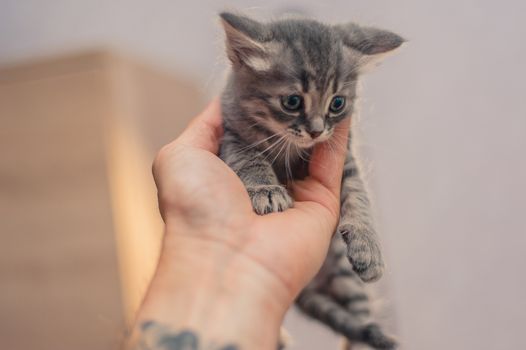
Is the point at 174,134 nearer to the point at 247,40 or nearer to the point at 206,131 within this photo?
the point at 206,131

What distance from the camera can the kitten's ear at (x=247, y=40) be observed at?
0.84 m

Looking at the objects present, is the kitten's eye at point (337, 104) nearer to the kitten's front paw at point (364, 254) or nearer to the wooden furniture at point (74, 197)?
the kitten's front paw at point (364, 254)

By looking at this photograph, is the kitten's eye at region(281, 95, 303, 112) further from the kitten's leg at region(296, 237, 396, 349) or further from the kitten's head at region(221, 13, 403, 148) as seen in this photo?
the kitten's leg at region(296, 237, 396, 349)

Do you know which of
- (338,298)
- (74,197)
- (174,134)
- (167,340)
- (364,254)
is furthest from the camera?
(174,134)

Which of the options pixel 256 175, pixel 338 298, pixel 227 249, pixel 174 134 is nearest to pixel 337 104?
pixel 256 175

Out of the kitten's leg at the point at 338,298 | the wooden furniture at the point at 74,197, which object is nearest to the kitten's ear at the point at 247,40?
the kitten's leg at the point at 338,298

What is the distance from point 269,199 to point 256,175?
3.7 inches

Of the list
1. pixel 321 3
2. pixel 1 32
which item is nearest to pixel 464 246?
pixel 321 3

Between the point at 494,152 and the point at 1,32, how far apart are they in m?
2.00

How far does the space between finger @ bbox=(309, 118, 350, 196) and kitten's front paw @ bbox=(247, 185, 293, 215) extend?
0.08m

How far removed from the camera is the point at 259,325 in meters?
0.72

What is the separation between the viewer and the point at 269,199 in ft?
2.79

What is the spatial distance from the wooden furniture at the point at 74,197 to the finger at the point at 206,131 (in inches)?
26.5

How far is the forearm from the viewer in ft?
2.32
